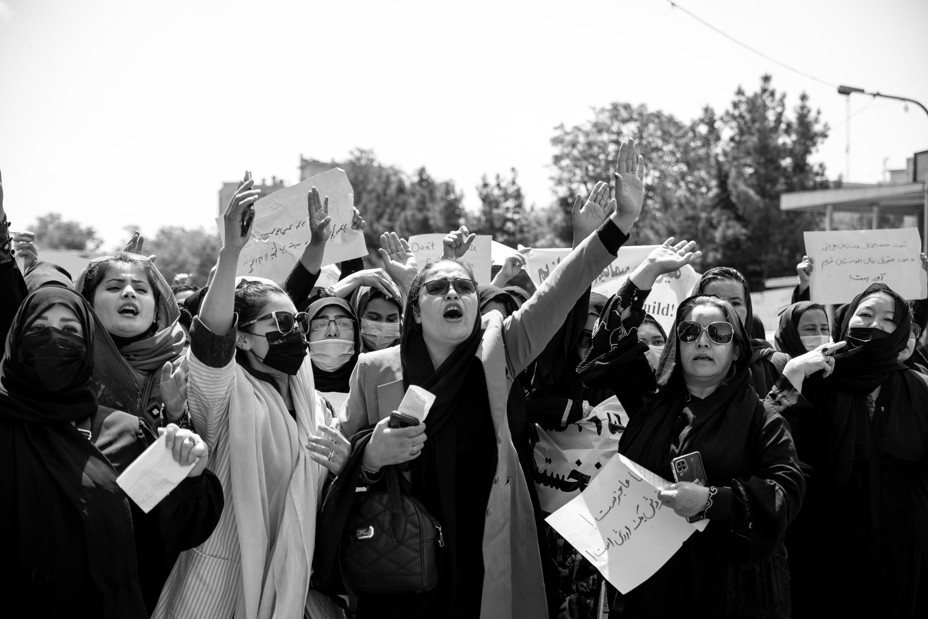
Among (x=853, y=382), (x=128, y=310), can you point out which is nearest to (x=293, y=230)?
(x=128, y=310)

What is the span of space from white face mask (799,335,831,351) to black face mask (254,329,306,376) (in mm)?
3190

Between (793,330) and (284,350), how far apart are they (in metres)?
3.29

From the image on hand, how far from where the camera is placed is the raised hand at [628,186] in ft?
10.4

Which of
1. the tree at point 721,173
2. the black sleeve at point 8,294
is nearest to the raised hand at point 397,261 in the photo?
the black sleeve at point 8,294

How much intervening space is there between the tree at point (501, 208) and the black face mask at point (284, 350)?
38796 millimetres

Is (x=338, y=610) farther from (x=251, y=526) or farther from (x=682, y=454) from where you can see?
(x=682, y=454)

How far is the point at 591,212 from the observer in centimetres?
376

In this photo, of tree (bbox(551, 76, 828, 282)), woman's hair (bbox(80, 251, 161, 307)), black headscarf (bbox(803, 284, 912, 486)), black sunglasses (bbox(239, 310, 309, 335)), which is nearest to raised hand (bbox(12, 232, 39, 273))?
woman's hair (bbox(80, 251, 161, 307))

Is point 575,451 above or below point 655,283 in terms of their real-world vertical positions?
below

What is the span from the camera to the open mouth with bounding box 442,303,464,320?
321 centimetres

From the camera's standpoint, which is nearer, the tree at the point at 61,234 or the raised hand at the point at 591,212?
the raised hand at the point at 591,212

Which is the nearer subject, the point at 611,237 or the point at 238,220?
the point at 238,220

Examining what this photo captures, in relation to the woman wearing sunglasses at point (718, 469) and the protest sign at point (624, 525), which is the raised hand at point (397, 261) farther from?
the protest sign at point (624, 525)

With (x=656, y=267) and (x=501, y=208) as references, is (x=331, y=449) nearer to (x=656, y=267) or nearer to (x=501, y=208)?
(x=656, y=267)
